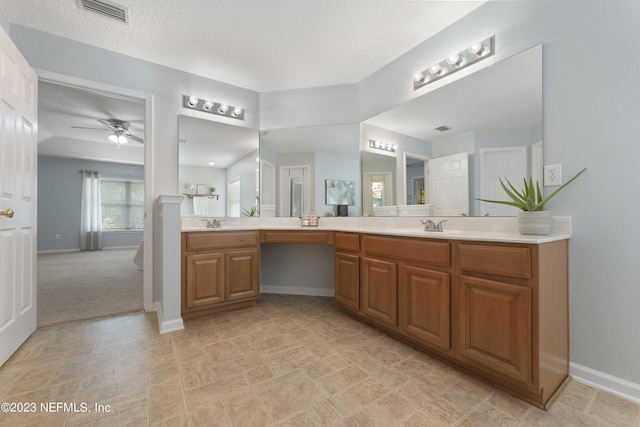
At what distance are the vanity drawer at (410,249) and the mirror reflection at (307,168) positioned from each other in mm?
948

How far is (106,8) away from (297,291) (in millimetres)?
3185

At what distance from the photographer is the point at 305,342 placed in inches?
80.2

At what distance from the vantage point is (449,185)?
227 centimetres

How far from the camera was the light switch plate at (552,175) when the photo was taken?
168 cm

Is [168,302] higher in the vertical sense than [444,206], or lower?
lower

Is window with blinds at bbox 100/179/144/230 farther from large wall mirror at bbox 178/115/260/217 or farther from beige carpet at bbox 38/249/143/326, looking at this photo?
large wall mirror at bbox 178/115/260/217

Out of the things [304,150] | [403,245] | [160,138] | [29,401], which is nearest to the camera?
[29,401]

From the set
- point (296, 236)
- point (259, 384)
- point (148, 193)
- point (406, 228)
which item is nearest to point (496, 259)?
point (406, 228)

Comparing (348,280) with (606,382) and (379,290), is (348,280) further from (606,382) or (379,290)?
(606,382)

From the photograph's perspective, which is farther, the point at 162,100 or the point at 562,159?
the point at 162,100

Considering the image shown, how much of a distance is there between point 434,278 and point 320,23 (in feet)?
7.27

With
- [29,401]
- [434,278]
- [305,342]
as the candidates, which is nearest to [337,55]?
[434,278]

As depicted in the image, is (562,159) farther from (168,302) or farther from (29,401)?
(29,401)

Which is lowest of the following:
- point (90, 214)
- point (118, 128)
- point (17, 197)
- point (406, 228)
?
point (406, 228)
